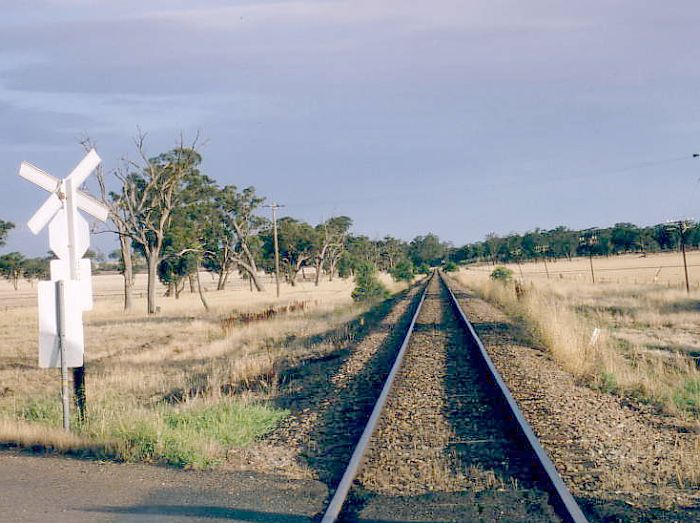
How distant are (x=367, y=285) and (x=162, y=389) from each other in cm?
2832

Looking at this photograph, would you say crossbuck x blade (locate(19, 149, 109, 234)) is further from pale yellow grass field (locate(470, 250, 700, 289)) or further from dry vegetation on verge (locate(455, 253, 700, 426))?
pale yellow grass field (locate(470, 250, 700, 289))

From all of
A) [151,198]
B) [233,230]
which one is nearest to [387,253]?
[233,230]

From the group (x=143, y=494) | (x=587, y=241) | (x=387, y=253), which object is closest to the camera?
(x=143, y=494)

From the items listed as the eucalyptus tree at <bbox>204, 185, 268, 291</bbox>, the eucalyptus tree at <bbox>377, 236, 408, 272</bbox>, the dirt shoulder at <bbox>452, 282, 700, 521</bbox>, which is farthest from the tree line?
the dirt shoulder at <bbox>452, 282, 700, 521</bbox>

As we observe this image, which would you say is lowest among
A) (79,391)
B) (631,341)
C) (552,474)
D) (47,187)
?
(631,341)

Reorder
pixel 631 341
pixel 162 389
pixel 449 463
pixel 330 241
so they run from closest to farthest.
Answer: pixel 449 463 → pixel 162 389 → pixel 631 341 → pixel 330 241

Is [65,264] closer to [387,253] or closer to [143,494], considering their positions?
[143,494]

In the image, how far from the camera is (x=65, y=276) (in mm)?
8242

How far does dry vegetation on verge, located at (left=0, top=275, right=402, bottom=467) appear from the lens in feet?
23.9

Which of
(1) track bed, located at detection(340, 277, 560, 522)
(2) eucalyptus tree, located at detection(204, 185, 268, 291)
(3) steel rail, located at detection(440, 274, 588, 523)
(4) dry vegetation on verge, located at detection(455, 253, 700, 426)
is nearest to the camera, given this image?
(3) steel rail, located at detection(440, 274, 588, 523)

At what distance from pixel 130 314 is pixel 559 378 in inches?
1296

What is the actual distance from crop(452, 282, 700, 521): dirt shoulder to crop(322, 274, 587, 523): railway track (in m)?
0.25

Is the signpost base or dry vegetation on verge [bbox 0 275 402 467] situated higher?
the signpost base

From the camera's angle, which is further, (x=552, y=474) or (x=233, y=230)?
(x=233, y=230)
